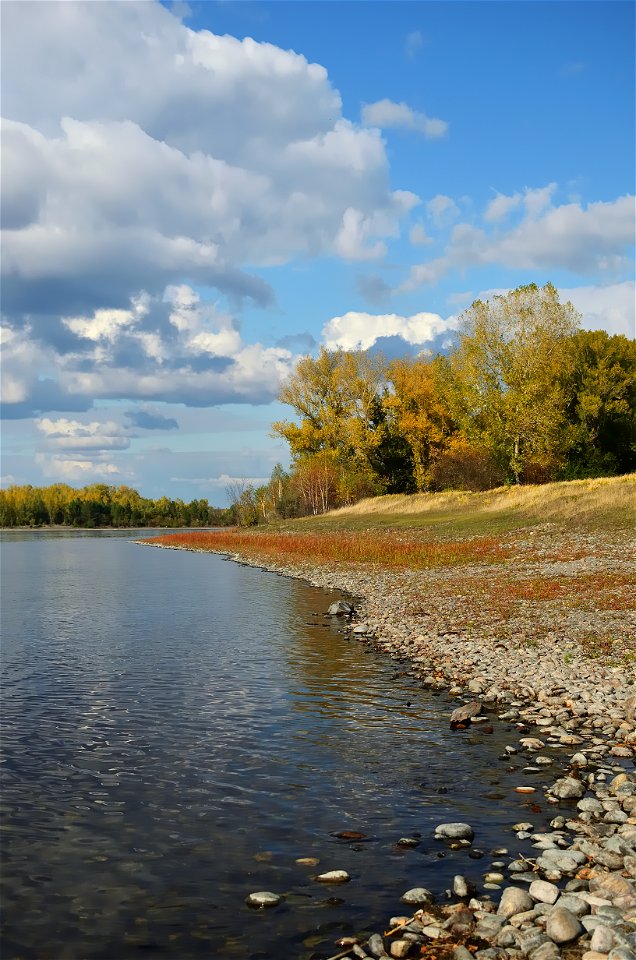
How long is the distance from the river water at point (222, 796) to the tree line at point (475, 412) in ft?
166

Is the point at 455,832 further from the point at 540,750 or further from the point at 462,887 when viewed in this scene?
the point at 540,750

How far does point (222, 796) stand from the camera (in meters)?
10.0

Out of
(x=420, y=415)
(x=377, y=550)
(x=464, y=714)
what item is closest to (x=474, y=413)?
(x=420, y=415)

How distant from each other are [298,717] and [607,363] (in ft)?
223

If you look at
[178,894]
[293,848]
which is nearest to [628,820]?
[293,848]

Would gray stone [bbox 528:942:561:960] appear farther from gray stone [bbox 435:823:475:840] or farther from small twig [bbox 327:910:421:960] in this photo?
gray stone [bbox 435:823:475:840]

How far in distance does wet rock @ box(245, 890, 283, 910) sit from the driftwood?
20.0 ft

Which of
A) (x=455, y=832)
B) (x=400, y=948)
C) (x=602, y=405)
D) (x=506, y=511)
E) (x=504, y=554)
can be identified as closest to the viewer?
(x=400, y=948)

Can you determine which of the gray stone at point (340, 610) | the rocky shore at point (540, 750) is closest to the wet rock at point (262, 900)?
the rocky shore at point (540, 750)

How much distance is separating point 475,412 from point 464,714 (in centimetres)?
5939

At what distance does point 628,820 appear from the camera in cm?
861

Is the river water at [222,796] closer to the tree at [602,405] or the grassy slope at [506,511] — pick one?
the grassy slope at [506,511]

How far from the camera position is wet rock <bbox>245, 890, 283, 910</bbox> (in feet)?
23.7

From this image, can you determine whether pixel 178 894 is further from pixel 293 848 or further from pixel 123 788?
pixel 123 788
